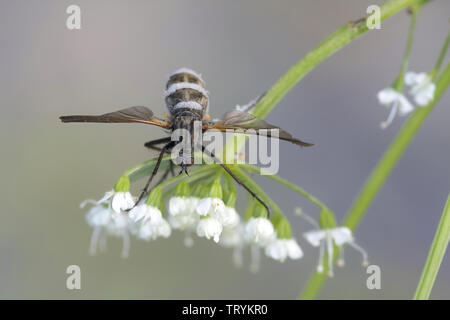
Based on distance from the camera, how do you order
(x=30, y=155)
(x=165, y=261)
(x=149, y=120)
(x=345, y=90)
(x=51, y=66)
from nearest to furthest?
(x=149, y=120)
(x=165, y=261)
(x=30, y=155)
(x=51, y=66)
(x=345, y=90)

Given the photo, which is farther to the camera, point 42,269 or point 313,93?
point 313,93

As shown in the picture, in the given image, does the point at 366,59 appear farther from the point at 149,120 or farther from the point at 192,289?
the point at 149,120

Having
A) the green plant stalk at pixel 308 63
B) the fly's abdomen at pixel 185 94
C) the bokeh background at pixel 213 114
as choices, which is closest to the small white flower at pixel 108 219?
the fly's abdomen at pixel 185 94

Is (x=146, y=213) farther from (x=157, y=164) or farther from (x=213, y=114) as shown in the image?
(x=213, y=114)

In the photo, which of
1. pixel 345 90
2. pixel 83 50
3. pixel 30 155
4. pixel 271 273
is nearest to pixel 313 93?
pixel 345 90

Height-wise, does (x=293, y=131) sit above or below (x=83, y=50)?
below

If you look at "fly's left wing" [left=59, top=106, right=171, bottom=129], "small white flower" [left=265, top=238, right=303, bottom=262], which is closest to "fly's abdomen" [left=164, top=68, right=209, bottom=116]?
"fly's left wing" [left=59, top=106, right=171, bottom=129]
